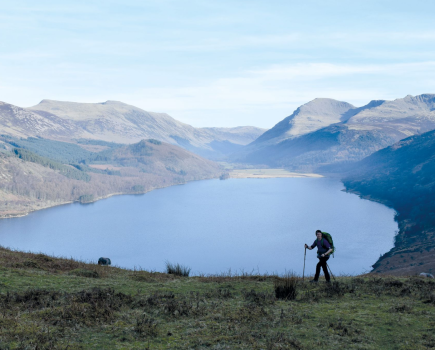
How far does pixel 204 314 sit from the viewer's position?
12492 millimetres

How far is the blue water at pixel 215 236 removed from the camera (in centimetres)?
11119

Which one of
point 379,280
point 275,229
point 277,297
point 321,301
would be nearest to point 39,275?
point 277,297

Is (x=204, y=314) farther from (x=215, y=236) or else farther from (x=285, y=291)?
(x=215, y=236)

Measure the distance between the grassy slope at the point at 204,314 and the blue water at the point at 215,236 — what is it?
69.9 meters

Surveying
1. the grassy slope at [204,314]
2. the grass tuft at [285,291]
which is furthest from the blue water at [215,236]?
the grass tuft at [285,291]

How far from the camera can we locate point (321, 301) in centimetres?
1473

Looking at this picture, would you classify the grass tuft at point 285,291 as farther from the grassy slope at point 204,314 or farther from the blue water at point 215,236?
the blue water at point 215,236

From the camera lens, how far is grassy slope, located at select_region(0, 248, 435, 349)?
10.1 m

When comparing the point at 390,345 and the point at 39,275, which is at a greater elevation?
the point at 39,275

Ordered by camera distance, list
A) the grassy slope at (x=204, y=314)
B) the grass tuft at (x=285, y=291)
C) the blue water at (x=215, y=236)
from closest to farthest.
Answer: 1. the grassy slope at (x=204, y=314)
2. the grass tuft at (x=285, y=291)
3. the blue water at (x=215, y=236)

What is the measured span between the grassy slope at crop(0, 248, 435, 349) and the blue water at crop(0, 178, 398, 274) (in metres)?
69.9

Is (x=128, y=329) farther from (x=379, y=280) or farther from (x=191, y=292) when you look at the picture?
(x=379, y=280)

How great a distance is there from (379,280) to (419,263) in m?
86.9

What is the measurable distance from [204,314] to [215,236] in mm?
131315
